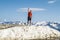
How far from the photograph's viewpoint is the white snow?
29.1 meters

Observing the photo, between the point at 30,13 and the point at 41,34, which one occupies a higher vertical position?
the point at 30,13

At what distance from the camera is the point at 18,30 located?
30.7 m

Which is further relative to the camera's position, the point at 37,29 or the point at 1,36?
the point at 37,29

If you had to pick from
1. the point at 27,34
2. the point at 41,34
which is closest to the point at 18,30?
the point at 27,34

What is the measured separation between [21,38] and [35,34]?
2622 mm

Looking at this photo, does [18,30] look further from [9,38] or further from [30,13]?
[30,13]

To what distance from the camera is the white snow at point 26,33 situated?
95.6ft

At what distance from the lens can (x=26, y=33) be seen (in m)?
30.6

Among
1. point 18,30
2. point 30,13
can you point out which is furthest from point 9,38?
point 30,13

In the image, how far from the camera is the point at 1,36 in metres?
28.7

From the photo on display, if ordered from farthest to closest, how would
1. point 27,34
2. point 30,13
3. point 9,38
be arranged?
point 30,13, point 27,34, point 9,38

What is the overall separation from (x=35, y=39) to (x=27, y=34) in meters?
1.53

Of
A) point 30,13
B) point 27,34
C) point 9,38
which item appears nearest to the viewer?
point 9,38

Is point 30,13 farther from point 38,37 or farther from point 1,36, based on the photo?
point 1,36
